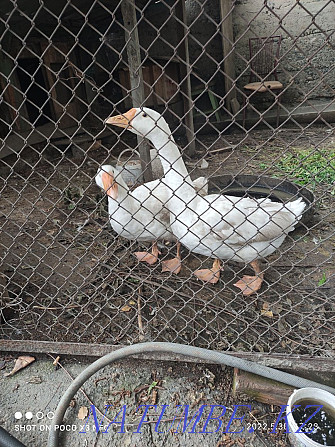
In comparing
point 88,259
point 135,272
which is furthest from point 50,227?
point 135,272

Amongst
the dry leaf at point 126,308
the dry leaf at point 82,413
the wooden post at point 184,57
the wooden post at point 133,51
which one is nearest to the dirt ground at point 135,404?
the dry leaf at point 82,413

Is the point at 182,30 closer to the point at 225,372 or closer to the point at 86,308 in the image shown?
the point at 86,308

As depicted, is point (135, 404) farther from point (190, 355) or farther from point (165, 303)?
point (165, 303)

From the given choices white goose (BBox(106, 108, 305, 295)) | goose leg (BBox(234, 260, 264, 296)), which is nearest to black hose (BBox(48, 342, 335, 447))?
white goose (BBox(106, 108, 305, 295))

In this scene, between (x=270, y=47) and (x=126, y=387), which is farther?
(x=270, y=47)

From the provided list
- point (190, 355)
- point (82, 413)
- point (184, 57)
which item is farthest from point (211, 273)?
point (184, 57)

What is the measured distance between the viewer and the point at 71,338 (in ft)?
6.98

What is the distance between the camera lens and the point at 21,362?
197cm

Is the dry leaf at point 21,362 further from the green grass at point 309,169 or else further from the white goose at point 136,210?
the green grass at point 309,169

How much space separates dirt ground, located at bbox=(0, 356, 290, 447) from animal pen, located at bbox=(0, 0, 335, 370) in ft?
0.53

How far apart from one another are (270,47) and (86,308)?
6.58 metres

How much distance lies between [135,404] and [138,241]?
1.56 meters

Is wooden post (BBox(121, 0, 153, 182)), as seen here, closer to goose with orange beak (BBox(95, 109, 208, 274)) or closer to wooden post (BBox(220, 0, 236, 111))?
goose with orange beak (BBox(95, 109, 208, 274))

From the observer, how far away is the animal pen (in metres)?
1.83
